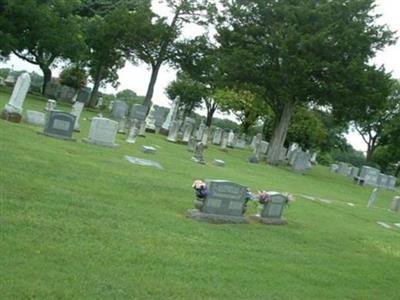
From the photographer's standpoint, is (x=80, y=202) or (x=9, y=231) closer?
(x=9, y=231)

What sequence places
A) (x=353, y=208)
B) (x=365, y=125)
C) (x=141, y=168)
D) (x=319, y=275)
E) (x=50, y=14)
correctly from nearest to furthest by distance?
(x=319, y=275) < (x=141, y=168) < (x=353, y=208) < (x=50, y=14) < (x=365, y=125)

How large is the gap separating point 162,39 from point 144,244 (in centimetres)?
3207

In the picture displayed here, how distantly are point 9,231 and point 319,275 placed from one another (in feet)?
14.6

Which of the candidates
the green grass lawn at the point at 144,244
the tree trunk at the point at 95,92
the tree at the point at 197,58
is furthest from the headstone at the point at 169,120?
the green grass lawn at the point at 144,244

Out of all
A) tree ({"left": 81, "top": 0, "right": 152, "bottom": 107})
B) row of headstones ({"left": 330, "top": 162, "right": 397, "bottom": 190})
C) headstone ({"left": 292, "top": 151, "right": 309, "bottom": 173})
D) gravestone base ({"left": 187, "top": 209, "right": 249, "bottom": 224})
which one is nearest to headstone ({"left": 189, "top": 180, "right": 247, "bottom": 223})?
gravestone base ({"left": 187, "top": 209, "right": 249, "bottom": 224})

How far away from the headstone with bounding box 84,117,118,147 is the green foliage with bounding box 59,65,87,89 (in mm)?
24854

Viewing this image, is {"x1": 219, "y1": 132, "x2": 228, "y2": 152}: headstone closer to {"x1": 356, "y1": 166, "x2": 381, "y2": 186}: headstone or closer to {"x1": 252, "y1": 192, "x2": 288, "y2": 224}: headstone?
{"x1": 356, "y1": 166, "x2": 381, "y2": 186}: headstone

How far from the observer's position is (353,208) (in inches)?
734

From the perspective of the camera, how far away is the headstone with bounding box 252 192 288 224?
11859 millimetres

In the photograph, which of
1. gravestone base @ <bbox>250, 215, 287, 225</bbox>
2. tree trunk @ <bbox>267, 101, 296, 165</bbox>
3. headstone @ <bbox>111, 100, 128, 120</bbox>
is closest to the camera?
gravestone base @ <bbox>250, 215, 287, 225</bbox>

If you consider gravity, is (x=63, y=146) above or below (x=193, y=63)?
below

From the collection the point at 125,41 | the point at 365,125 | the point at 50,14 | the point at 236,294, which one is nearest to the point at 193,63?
the point at 125,41

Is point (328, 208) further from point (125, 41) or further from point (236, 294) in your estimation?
point (125, 41)

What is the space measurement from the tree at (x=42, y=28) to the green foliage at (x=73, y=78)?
5.94m
